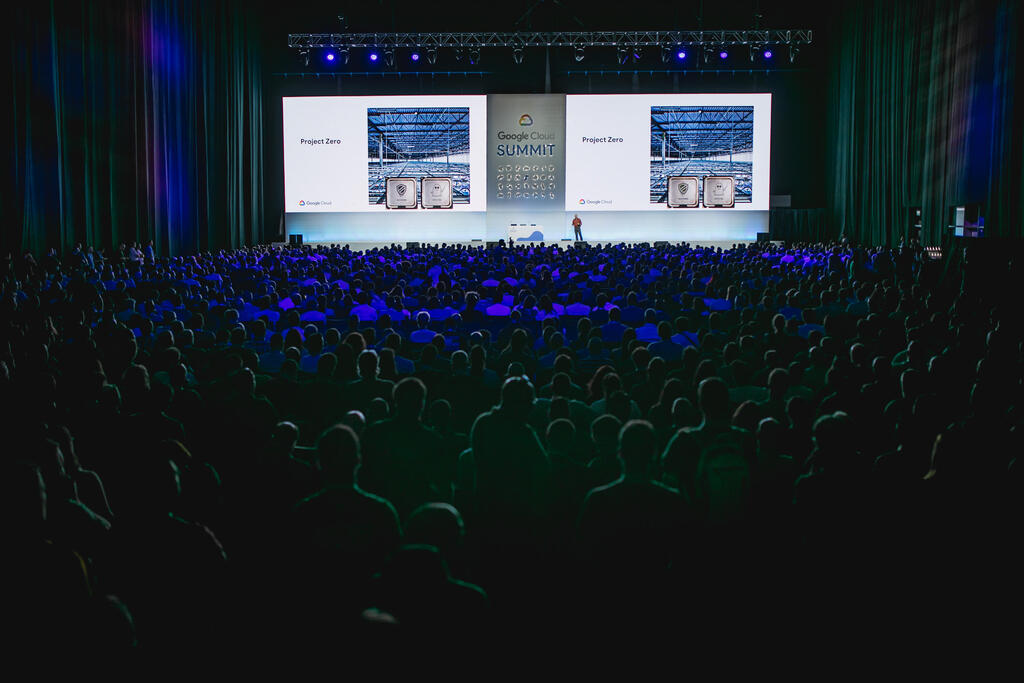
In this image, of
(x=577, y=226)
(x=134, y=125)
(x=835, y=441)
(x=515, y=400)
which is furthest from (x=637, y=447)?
Result: (x=577, y=226)

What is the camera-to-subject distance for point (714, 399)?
594 cm

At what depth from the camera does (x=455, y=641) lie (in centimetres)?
296

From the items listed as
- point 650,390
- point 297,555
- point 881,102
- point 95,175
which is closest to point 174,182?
point 95,175

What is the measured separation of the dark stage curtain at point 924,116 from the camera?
77.5 ft

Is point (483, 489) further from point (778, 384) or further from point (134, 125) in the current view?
point (134, 125)

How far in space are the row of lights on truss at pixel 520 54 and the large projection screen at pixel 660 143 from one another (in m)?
1.78

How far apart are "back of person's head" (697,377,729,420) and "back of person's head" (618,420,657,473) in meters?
1.57

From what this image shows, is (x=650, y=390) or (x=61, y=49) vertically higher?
(x=61, y=49)

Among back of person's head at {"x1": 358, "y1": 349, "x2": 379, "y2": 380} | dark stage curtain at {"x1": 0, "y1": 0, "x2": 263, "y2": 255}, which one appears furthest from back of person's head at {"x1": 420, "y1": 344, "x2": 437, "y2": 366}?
dark stage curtain at {"x1": 0, "y1": 0, "x2": 263, "y2": 255}

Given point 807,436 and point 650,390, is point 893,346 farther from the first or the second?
point 807,436

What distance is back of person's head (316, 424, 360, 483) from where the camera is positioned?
4.34 m

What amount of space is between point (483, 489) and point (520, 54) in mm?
31486

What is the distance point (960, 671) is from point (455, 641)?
2280 millimetres

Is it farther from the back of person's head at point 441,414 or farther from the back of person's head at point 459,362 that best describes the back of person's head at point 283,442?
the back of person's head at point 459,362
